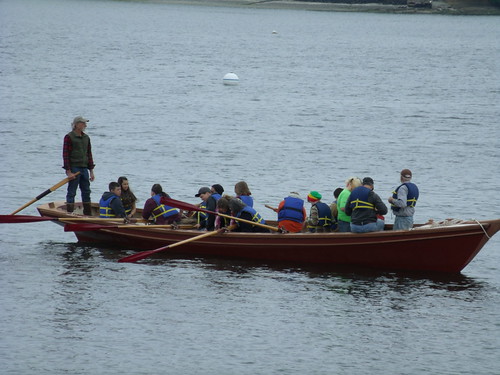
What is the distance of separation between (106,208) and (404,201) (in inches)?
242

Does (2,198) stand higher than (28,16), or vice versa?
(28,16)

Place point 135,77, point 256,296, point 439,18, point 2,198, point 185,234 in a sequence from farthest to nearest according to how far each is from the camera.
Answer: point 439,18 < point 135,77 < point 2,198 < point 185,234 < point 256,296

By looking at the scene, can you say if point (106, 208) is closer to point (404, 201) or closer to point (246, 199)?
point (246, 199)

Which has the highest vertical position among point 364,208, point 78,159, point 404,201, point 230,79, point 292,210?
point 230,79

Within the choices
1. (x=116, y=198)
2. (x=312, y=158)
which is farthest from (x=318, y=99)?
(x=116, y=198)

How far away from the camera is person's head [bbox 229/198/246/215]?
18828mm

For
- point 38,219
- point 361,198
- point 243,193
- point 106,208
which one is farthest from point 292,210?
point 38,219

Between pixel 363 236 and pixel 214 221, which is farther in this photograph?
pixel 214 221

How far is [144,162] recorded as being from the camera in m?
32.5

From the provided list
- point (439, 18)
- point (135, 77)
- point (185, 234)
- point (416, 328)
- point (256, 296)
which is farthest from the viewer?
point (439, 18)

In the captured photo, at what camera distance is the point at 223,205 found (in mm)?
18953

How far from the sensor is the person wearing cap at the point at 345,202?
18078 mm

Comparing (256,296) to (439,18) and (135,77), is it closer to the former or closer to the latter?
(135,77)

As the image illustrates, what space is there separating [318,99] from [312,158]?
20910mm
